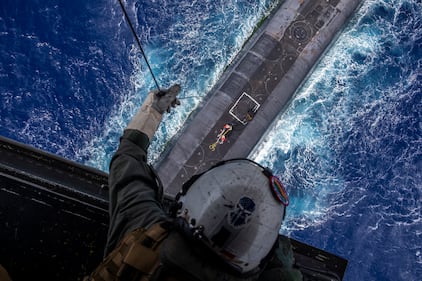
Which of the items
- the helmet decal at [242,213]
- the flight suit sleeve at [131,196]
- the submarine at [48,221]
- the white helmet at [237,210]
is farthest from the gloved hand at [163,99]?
the helmet decal at [242,213]

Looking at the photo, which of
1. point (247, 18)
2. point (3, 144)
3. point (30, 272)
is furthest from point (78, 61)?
point (30, 272)

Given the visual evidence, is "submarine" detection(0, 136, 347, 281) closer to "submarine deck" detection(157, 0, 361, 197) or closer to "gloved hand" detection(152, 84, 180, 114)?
"gloved hand" detection(152, 84, 180, 114)

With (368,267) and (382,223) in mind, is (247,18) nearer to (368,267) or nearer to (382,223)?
(382,223)

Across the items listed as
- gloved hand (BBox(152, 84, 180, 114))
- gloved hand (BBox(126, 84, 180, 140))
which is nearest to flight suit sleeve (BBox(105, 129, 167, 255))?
gloved hand (BBox(126, 84, 180, 140))

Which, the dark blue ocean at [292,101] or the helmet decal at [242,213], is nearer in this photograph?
the helmet decal at [242,213]

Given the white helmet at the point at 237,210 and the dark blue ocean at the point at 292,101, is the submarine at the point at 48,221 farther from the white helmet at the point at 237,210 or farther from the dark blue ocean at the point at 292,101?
the dark blue ocean at the point at 292,101

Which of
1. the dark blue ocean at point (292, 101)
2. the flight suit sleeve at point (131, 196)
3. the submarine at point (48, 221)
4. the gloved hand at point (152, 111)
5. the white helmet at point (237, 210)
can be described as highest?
the white helmet at point (237, 210)

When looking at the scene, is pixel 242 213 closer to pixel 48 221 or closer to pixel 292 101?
pixel 48 221

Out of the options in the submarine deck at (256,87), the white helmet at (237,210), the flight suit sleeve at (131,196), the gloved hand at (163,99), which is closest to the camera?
the white helmet at (237,210)
